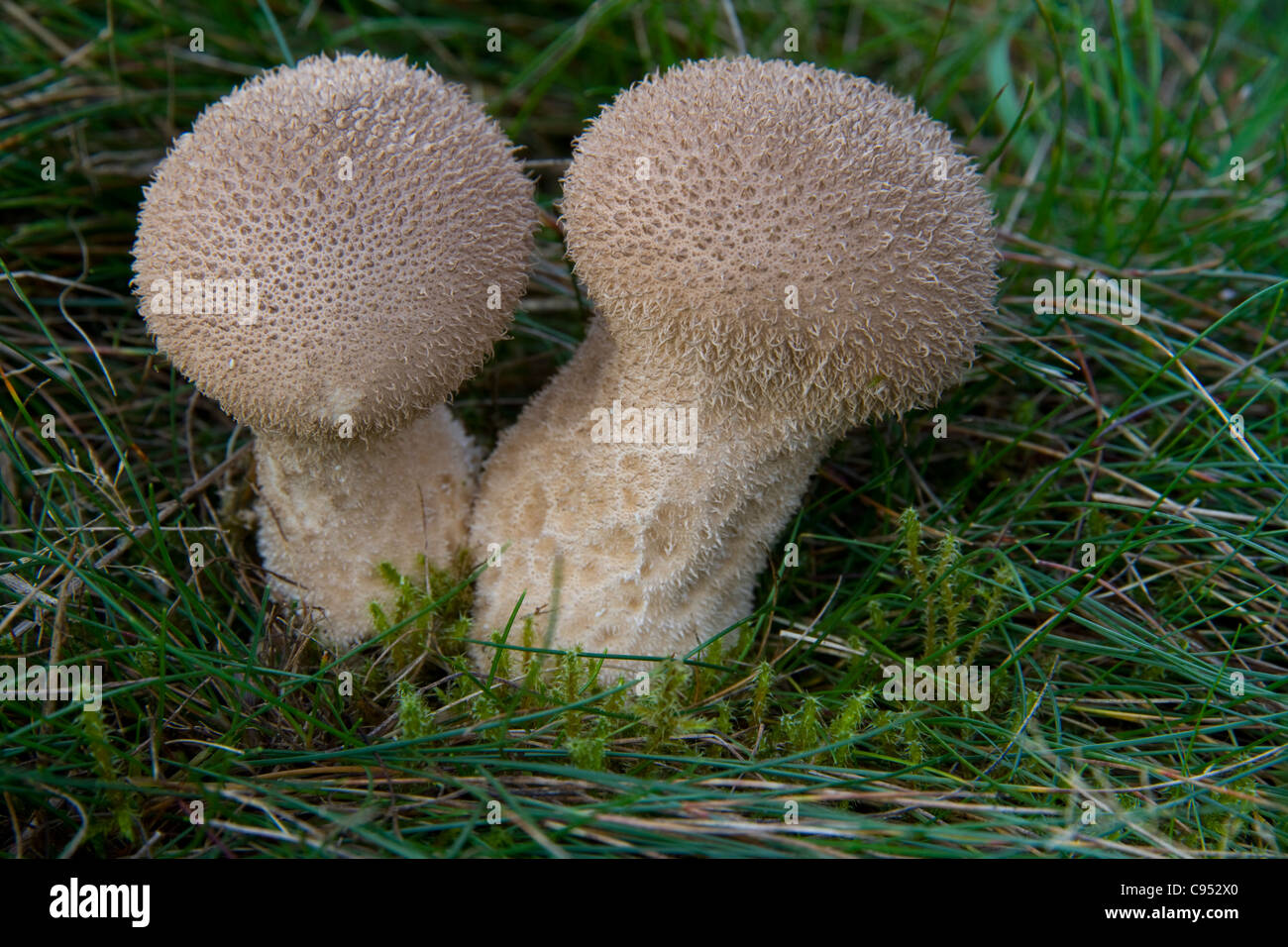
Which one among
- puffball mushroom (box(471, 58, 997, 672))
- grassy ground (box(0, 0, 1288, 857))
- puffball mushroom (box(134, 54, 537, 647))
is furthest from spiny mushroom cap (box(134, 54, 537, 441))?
grassy ground (box(0, 0, 1288, 857))

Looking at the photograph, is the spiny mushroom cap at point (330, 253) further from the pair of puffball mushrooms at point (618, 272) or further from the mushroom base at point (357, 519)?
the mushroom base at point (357, 519)

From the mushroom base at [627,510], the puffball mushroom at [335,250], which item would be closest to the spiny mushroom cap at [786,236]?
the mushroom base at [627,510]

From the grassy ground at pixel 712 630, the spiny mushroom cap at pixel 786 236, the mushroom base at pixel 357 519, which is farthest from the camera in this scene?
the mushroom base at pixel 357 519

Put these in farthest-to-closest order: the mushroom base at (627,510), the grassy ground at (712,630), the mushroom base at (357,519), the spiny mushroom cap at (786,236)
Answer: the mushroom base at (357,519) → the mushroom base at (627,510) → the grassy ground at (712,630) → the spiny mushroom cap at (786,236)

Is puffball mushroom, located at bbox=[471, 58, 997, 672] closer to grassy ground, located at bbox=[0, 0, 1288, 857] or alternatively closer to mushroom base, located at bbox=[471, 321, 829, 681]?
mushroom base, located at bbox=[471, 321, 829, 681]
